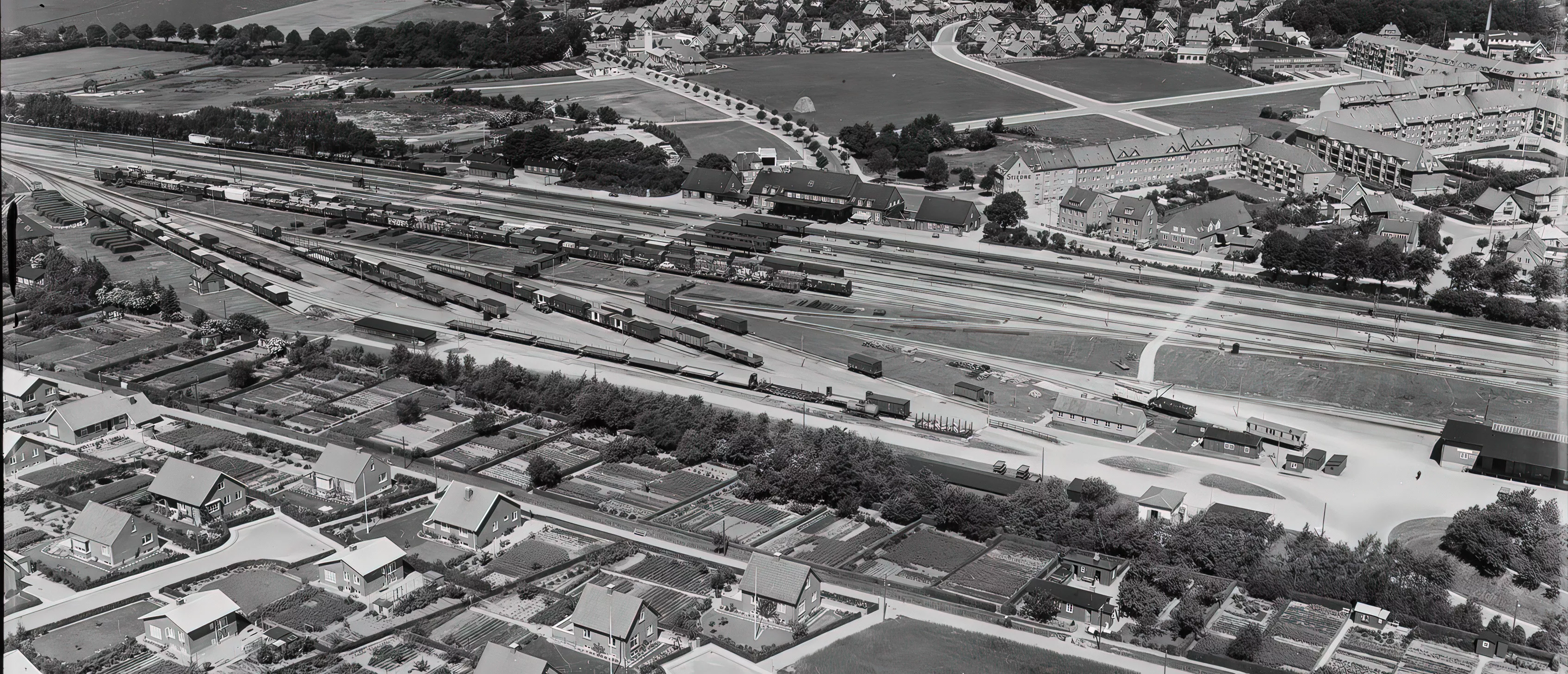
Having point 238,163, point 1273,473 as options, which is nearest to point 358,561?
point 1273,473

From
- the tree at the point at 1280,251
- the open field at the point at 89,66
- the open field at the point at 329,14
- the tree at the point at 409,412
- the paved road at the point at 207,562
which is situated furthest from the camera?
the open field at the point at 329,14

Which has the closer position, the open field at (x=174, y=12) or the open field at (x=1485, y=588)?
the open field at (x=1485, y=588)

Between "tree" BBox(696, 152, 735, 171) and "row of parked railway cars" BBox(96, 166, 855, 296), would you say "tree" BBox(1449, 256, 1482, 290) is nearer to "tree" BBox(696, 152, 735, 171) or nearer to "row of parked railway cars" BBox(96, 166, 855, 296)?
"row of parked railway cars" BBox(96, 166, 855, 296)

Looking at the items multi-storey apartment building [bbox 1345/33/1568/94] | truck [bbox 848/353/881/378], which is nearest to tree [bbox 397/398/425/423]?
truck [bbox 848/353/881/378]

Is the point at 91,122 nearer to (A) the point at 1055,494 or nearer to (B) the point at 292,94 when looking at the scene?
(B) the point at 292,94

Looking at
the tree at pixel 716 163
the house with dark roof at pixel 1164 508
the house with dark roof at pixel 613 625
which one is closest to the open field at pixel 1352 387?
the house with dark roof at pixel 1164 508

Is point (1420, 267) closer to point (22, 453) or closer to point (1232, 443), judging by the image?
point (1232, 443)

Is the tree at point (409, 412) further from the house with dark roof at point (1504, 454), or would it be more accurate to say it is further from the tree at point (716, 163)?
the tree at point (716, 163)

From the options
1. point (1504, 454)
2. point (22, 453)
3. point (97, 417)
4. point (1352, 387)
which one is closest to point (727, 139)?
point (1352, 387)
